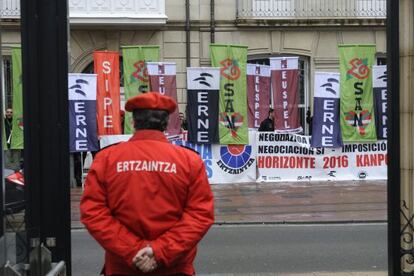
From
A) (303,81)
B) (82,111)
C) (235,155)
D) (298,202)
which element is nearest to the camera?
(298,202)

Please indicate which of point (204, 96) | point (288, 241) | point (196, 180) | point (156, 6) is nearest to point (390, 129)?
point (196, 180)

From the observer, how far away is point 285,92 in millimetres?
17078

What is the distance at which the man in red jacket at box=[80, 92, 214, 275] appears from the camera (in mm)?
2957

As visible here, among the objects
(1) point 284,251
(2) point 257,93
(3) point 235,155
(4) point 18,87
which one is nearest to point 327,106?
(2) point 257,93

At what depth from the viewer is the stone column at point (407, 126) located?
15.0 ft

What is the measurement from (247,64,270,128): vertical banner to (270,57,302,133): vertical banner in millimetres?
235

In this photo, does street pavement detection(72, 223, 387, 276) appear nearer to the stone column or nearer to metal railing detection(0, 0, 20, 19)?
the stone column

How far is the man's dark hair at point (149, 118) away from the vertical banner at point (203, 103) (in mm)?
12928

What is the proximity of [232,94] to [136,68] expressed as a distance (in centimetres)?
279

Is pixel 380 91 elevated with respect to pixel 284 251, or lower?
elevated

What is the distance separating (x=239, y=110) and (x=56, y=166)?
13.0 meters

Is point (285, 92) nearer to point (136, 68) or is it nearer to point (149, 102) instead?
point (136, 68)

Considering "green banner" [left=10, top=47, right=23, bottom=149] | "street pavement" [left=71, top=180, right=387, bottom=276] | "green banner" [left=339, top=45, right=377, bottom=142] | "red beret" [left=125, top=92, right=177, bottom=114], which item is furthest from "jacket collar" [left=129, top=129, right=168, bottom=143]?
"green banner" [left=339, top=45, right=377, bottom=142]

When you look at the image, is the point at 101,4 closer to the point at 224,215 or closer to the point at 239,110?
the point at 239,110
